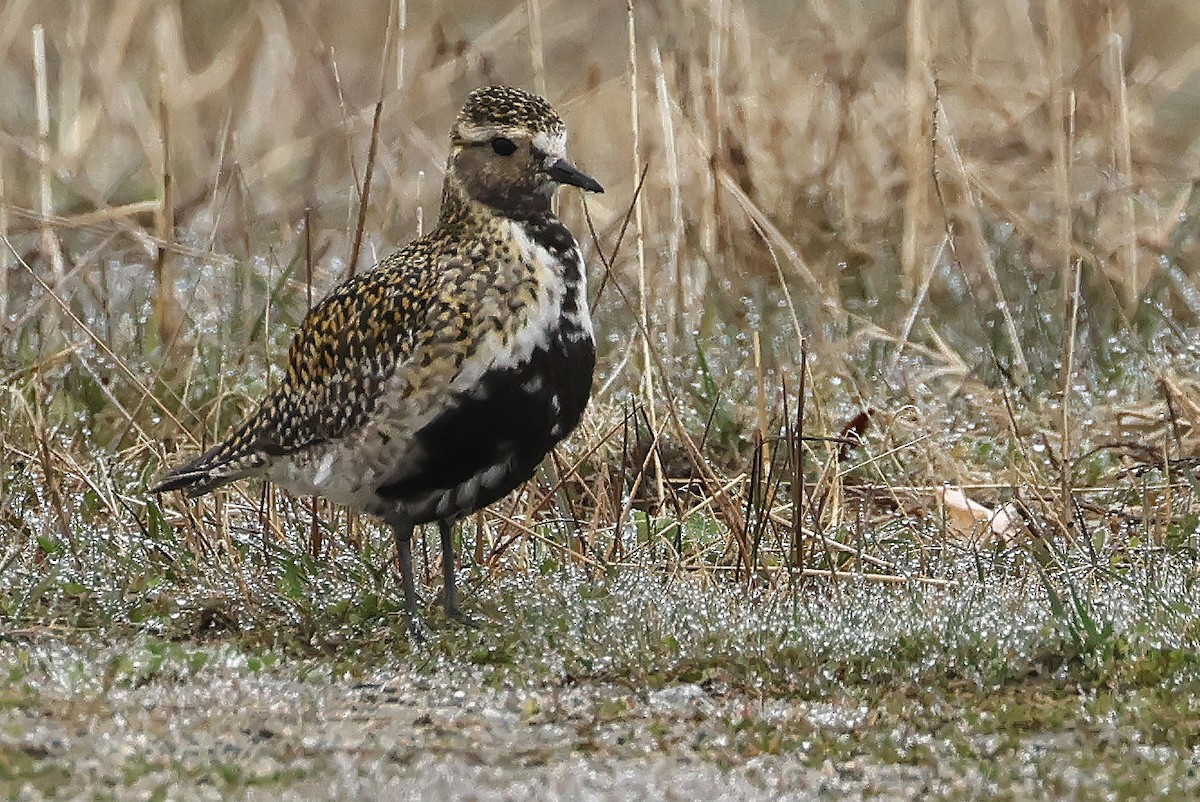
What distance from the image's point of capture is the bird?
428cm

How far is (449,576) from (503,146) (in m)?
1.03

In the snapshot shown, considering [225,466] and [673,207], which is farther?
[673,207]

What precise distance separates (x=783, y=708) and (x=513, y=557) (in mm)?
1311

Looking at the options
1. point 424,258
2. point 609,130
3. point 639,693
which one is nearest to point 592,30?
point 609,130

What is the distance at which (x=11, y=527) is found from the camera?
516 centimetres

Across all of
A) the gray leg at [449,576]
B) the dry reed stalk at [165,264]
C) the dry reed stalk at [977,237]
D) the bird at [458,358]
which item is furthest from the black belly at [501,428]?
the dry reed stalk at [165,264]

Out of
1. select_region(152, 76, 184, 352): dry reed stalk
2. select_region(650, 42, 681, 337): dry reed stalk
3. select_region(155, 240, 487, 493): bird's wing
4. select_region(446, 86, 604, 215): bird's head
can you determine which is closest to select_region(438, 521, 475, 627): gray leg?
select_region(155, 240, 487, 493): bird's wing

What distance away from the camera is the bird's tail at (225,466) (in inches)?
185

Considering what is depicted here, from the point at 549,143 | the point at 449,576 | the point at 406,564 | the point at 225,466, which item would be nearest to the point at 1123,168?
the point at 549,143

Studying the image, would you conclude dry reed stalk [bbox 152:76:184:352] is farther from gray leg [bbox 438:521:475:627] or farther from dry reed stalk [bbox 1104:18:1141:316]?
dry reed stalk [bbox 1104:18:1141:316]

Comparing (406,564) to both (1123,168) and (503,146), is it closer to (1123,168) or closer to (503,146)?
(503,146)

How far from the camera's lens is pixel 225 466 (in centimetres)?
471

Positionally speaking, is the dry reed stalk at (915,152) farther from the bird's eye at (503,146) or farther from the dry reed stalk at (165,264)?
the bird's eye at (503,146)

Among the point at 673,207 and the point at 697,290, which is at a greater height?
the point at 673,207
